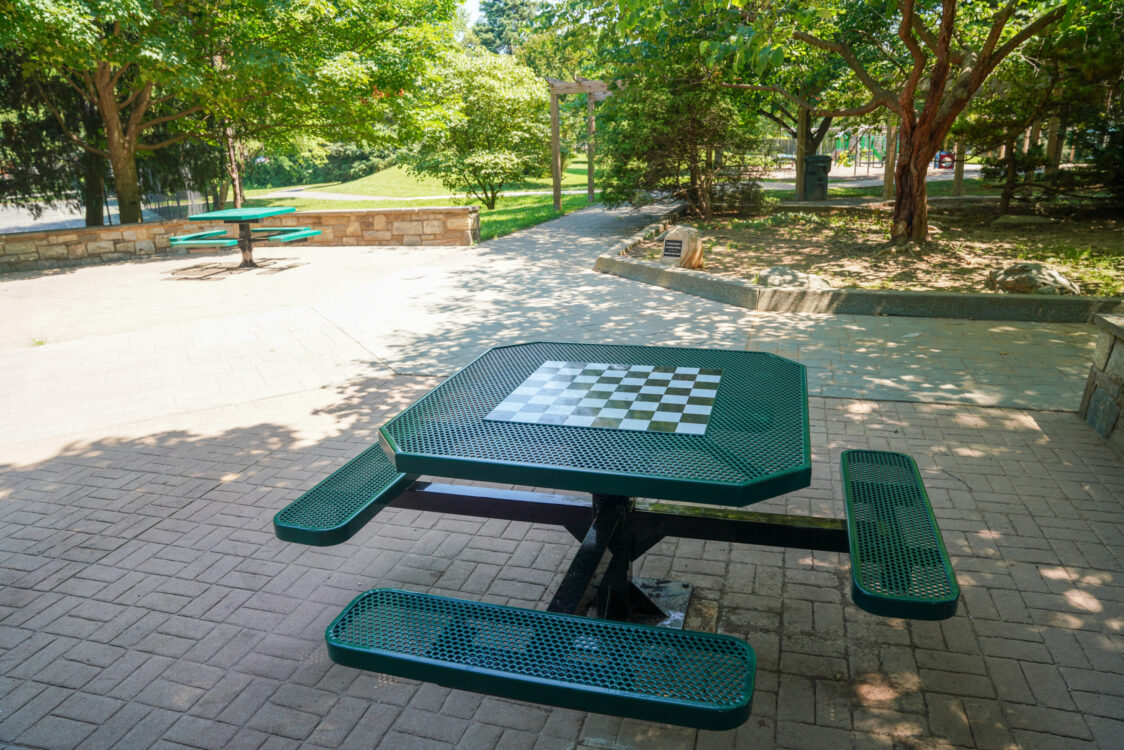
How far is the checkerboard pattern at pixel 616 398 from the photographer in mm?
2730

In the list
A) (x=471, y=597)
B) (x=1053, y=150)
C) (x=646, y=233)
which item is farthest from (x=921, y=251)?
(x=471, y=597)

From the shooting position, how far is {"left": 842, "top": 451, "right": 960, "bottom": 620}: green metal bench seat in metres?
2.18

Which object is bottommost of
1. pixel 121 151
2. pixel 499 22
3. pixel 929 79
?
pixel 121 151

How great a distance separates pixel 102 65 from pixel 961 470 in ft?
49.1

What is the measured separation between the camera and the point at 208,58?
13.6 meters

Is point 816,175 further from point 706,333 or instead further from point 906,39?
point 706,333

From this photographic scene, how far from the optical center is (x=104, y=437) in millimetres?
5355

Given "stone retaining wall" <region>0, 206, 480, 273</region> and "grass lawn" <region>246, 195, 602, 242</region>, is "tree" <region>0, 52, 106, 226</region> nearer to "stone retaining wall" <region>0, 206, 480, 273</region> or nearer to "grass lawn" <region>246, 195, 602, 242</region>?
"stone retaining wall" <region>0, 206, 480, 273</region>

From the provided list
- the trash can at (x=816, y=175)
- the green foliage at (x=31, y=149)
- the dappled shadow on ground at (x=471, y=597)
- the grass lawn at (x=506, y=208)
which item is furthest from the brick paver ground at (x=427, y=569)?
the trash can at (x=816, y=175)

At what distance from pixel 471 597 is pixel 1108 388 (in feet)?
13.9

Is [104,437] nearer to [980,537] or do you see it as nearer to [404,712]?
[404,712]

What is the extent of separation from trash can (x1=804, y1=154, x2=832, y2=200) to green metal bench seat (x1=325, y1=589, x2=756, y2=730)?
18365mm

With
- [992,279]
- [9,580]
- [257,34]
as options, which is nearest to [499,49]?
[257,34]

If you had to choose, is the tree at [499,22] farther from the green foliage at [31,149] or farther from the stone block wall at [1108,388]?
the stone block wall at [1108,388]
